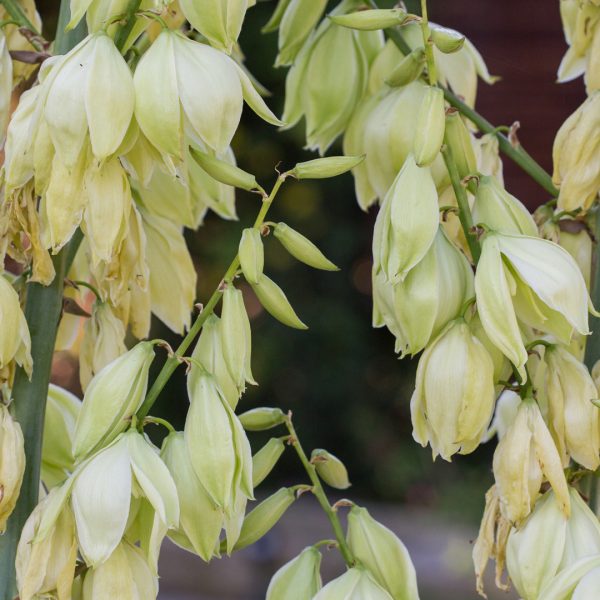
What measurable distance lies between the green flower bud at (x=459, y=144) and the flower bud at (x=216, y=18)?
98 millimetres

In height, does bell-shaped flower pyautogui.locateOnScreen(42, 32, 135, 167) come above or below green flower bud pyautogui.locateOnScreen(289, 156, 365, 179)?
above

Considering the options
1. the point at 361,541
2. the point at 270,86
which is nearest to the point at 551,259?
the point at 361,541

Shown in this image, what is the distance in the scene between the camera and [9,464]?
41 cm

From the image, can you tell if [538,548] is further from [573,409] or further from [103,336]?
[103,336]

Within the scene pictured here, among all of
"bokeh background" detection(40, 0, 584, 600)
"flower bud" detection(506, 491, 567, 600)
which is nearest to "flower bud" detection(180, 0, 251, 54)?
"flower bud" detection(506, 491, 567, 600)

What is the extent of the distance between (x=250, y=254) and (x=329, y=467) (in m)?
0.14

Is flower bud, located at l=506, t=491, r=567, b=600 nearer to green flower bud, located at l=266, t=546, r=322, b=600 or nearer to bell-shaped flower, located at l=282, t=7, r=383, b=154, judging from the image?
green flower bud, located at l=266, t=546, r=322, b=600

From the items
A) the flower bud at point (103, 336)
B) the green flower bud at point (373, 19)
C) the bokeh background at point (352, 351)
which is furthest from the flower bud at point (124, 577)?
the bokeh background at point (352, 351)

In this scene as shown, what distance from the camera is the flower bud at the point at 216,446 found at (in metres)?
0.39

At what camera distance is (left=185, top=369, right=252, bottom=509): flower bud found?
39 cm

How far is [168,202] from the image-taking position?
52 centimetres

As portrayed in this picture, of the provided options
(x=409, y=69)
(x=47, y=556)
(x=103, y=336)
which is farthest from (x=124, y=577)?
(x=409, y=69)

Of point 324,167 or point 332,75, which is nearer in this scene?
point 324,167

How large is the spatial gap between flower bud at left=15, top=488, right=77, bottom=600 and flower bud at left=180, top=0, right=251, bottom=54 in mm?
170
